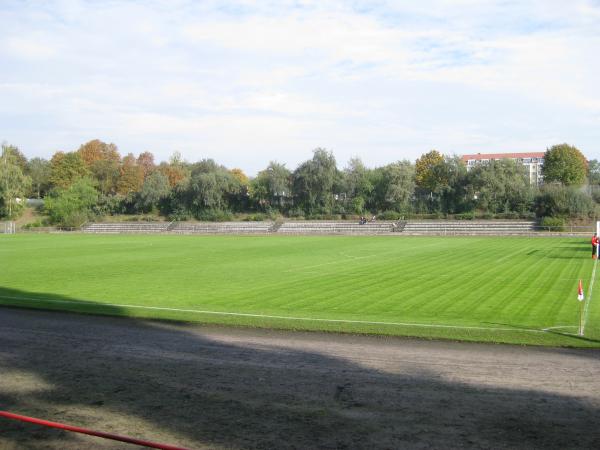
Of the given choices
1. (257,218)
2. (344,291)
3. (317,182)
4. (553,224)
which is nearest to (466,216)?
(553,224)

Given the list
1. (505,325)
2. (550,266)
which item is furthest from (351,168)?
(505,325)

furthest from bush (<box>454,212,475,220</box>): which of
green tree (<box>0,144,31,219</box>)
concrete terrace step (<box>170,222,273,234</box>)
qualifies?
green tree (<box>0,144,31,219</box>)

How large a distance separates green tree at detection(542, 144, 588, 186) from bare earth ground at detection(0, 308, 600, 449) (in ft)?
291

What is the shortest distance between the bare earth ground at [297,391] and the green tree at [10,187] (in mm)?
84594

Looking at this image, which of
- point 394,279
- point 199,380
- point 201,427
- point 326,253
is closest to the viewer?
point 201,427

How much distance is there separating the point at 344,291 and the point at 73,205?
251 ft

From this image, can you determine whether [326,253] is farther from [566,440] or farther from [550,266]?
[566,440]

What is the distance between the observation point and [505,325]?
13.5m

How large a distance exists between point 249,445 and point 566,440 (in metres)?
3.81

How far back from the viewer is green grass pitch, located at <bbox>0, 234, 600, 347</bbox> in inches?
541

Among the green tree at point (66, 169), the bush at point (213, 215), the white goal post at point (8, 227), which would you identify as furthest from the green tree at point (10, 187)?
the bush at point (213, 215)

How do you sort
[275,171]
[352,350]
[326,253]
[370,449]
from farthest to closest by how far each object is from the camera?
[275,171], [326,253], [352,350], [370,449]

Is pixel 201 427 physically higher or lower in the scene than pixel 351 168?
lower

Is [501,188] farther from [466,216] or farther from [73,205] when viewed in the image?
[73,205]
